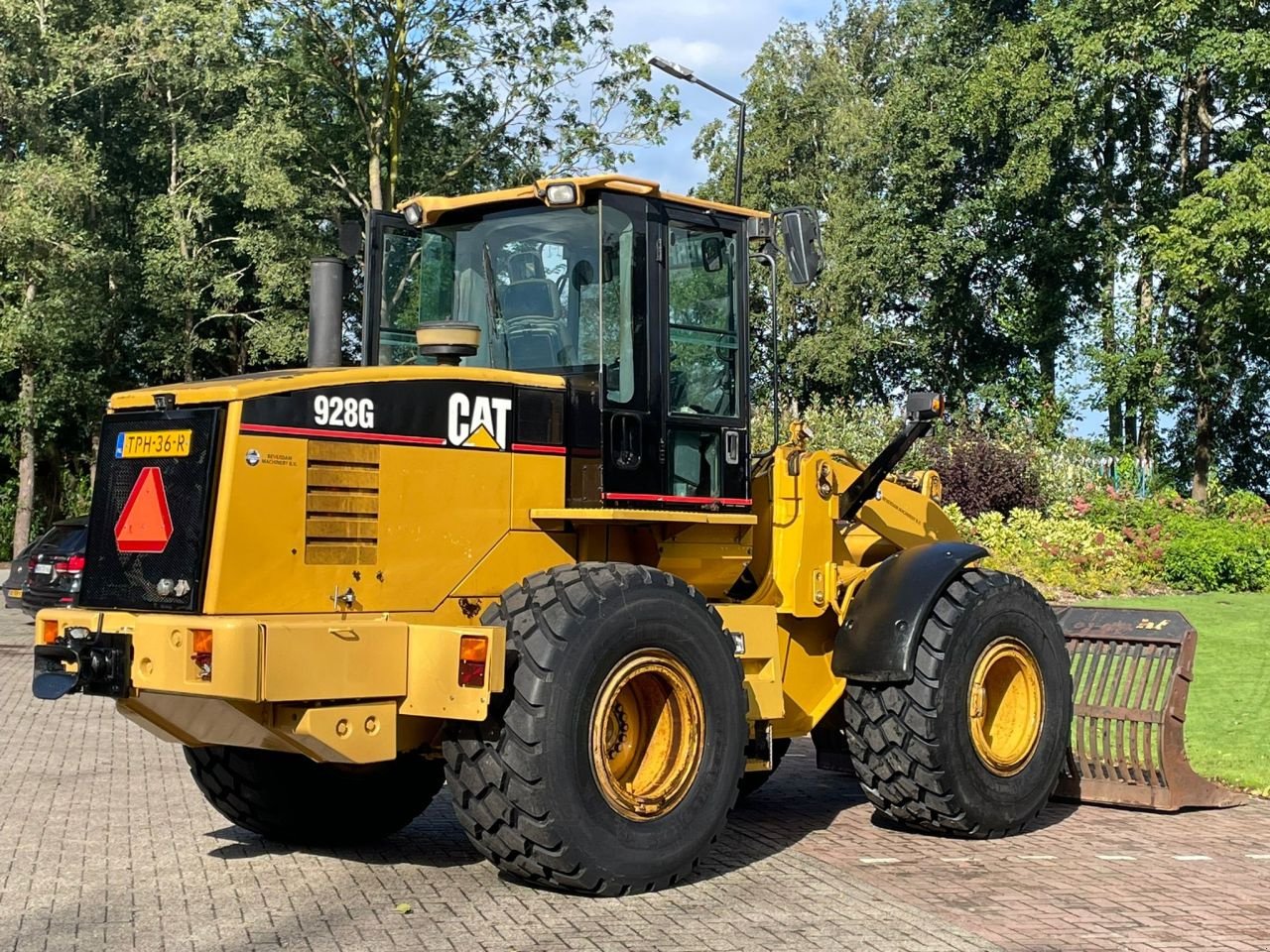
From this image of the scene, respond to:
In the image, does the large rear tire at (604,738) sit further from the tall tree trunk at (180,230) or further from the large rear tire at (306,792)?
the tall tree trunk at (180,230)

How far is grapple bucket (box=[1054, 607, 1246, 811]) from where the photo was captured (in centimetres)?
878

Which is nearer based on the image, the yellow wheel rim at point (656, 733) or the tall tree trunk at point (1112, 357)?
the yellow wheel rim at point (656, 733)

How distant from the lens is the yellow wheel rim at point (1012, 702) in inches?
328

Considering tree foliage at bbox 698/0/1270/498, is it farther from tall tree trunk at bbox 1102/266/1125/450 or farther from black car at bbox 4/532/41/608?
black car at bbox 4/532/41/608

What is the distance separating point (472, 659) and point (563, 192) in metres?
2.28

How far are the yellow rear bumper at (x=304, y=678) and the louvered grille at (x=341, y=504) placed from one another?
0.93 ft

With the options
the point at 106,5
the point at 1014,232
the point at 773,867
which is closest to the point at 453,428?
the point at 773,867

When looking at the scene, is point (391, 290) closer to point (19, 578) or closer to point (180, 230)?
point (19, 578)

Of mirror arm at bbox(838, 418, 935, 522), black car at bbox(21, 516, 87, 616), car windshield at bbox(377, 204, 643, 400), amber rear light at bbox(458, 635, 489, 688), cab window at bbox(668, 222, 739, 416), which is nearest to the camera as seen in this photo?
amber rear light at bbox(458, 635, 489, 688)

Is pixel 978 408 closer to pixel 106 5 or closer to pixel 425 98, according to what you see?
pixel 425 98

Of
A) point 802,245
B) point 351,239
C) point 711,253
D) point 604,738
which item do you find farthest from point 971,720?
point 351,239

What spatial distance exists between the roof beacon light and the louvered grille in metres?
1.49

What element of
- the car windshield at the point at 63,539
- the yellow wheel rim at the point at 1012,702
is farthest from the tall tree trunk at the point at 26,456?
the yellow wheel rim at the point at 1012,702

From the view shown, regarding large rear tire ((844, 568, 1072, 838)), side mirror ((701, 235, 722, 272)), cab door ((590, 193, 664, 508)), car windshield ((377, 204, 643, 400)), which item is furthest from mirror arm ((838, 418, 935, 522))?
car windshield ((377, 204, 643, 400))
